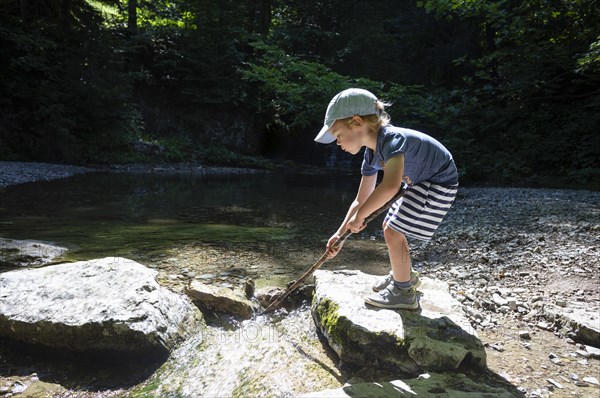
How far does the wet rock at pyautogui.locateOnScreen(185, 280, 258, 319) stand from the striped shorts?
143cm

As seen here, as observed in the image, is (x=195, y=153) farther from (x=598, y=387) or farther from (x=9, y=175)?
(x=598, y=387)

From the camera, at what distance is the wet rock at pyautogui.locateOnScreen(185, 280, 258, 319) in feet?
10.9

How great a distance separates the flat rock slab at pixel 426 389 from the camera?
2045 mm

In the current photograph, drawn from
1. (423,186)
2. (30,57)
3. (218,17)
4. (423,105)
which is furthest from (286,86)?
(423,186)

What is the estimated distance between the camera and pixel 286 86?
16.6 m

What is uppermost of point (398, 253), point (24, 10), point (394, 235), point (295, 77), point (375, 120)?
point (24, 10)

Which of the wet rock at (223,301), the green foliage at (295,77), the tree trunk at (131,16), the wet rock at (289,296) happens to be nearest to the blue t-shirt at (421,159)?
the wet rock at (289,296)

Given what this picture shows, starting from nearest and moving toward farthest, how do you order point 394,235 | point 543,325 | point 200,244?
point 394,235 → point 543,325 → point 200,244

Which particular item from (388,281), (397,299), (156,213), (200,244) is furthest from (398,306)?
(156,213)

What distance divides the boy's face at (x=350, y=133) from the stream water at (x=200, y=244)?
4.57 ft

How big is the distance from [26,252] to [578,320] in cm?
521

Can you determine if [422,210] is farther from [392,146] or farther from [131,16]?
[131,16]

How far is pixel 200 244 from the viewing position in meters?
5.43

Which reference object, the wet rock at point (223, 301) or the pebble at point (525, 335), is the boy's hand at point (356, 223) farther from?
the pebble at point (525, 335)
